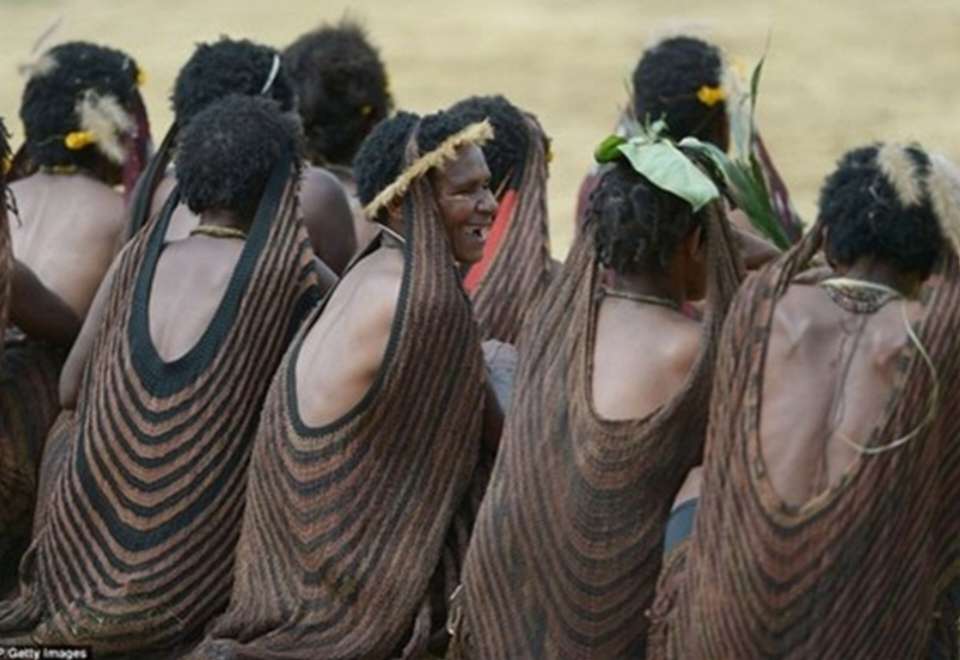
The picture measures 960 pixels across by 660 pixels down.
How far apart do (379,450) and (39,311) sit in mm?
1493

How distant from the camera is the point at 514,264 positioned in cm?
865

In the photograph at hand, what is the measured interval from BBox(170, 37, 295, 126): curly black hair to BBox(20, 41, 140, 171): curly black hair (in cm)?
27

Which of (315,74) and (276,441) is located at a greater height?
(315,74)

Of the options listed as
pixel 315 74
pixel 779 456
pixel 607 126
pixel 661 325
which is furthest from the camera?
pixel 607 126

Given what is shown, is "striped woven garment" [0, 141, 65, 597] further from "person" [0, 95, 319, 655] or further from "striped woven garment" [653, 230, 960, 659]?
"striped woven garment" [653, 230, 960, 659]

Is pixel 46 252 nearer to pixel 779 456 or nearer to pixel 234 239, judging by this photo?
pixel 234 239

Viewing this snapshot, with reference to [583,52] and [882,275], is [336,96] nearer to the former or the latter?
[882,275]

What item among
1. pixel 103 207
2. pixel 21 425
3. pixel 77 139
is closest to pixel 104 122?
pixel 77 139

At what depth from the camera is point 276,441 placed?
743 cm

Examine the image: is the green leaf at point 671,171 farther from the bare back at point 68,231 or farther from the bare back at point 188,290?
the bare back at point 68,231

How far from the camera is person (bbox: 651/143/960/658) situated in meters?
6.28

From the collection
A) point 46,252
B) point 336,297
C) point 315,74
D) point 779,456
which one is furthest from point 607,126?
point 779,456

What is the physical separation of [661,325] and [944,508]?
0.82 meters

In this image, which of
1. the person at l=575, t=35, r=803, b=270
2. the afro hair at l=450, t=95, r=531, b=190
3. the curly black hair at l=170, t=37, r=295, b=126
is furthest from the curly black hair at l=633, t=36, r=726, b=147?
the curly black hair at l=170, t=37, r=295, b=126
